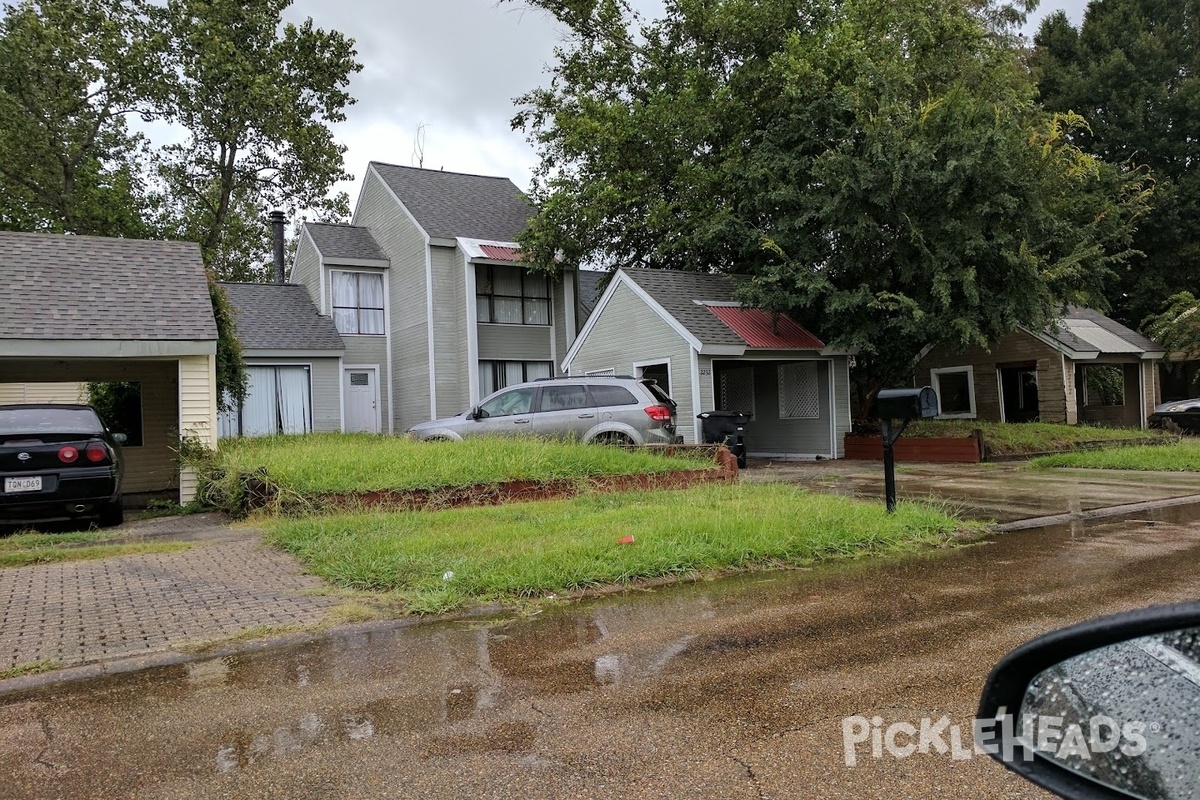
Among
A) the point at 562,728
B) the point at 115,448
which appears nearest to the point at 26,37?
the point at 115,448

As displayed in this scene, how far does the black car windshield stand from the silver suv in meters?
5.71

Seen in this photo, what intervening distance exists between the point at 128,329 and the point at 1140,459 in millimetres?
16932

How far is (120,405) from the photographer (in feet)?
56.1

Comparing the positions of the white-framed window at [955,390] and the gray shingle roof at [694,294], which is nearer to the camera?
the gray shingle roof at [694,294]

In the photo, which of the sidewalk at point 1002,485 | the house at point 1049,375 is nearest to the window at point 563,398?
the sidewalk at point 1002,485

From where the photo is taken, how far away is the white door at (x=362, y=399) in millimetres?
24469

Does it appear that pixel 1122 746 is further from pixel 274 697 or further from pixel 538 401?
pixel 538 401

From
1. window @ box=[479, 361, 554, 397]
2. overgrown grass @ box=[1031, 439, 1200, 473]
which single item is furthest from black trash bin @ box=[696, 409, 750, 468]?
window @ box=[479, 361, 554, 397]

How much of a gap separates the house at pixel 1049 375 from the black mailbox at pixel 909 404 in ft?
58.8

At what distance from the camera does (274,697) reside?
439 cm

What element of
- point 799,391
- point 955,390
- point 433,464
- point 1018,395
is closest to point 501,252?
point 799,391

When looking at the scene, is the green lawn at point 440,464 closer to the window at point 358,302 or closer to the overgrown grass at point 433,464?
the overgrown grass at point 433,464

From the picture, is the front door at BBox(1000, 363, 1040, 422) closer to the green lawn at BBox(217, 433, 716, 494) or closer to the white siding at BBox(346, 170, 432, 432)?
the white siding at BBox(346, 170, 432, 432)

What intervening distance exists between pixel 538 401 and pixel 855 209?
794 cm
